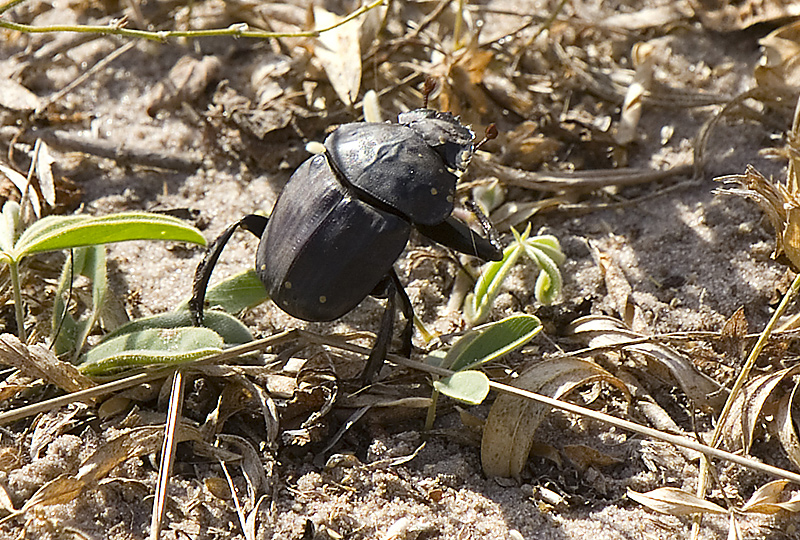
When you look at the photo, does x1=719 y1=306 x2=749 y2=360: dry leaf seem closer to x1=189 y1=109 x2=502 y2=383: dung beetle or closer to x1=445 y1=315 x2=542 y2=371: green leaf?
x1=445 y1=315 x2=542 y2=371: green leaf

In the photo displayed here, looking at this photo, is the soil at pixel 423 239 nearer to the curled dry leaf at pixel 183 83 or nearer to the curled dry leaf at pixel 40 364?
the curled dry leaf at pixel 183 83

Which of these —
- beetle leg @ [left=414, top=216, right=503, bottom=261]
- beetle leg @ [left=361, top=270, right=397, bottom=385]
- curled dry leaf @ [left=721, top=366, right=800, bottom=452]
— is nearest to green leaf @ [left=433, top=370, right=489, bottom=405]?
beetle leg @ [left=361, top=270, right=397, bottom=385]

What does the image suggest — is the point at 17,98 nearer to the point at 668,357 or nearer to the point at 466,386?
the point at 466,386

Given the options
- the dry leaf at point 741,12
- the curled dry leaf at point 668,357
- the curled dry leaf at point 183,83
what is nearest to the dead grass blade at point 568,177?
the curled dry leaf at point 668,357

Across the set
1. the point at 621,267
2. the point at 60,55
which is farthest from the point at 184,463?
the point at 60,55

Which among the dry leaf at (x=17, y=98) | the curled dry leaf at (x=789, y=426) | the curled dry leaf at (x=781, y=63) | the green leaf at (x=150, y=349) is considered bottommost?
the curled dry leaf at (x=789, y=426)

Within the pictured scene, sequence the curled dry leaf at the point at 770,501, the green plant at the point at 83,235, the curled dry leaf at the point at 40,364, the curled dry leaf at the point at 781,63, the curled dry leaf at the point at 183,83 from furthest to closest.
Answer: the curled dry leaf at the point at 183,83
the curled dry leaf at the point at 781,63
the green plant at the point at 83,235
the curled dry leaf at the point at 40,364
the curled dry leaf at the point at 770,501
